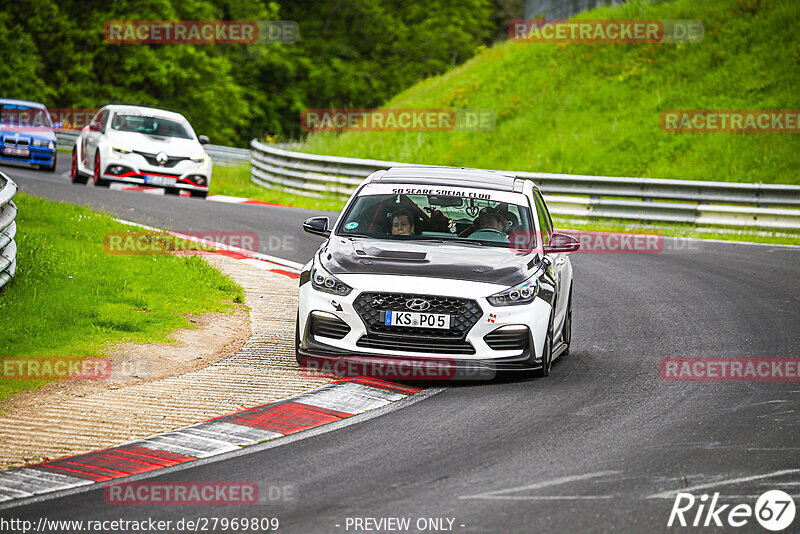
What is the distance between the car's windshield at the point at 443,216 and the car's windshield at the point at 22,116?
67.4 feet

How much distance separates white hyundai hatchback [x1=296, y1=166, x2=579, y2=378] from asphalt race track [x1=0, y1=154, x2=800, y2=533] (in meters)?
0.40

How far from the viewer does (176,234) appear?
1669 cm

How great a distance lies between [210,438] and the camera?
7.04 m

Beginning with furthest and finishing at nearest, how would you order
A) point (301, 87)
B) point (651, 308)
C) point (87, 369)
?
point (301, 87)
point (651, 308)
point (87, 369)

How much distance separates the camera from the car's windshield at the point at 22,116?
27984 mm

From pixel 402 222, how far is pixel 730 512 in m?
4.58

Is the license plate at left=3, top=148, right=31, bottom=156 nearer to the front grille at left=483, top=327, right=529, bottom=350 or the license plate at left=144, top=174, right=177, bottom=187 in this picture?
the license plate at left=144, top=174, right=177, bottom=187

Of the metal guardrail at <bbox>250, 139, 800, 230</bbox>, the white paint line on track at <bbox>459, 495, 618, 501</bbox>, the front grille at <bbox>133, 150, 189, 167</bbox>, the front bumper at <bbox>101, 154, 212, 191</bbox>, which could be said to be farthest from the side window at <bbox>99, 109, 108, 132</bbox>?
the white paint line on track at <bbox>459, 495, 618, 501</bbox>

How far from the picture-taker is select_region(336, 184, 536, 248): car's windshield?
9555 mm

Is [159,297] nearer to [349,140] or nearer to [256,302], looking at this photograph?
[256,302]

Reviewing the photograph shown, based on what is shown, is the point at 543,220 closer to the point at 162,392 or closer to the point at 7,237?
the point at 162,392

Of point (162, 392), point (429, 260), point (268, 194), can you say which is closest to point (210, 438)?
point (162, 392)

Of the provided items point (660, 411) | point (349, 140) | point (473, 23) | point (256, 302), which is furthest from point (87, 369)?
point (473, 23)

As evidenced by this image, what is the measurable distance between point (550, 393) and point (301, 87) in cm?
5353
